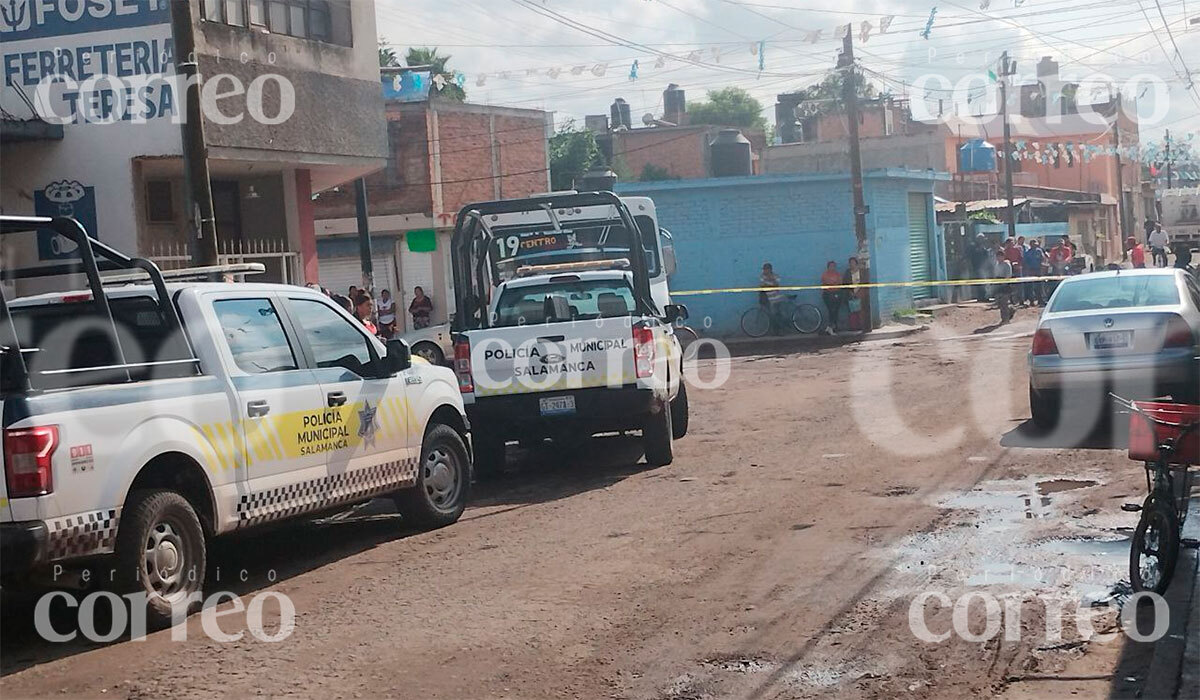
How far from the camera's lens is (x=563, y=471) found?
13.2 m

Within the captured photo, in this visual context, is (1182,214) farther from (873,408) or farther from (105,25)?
(105,25)

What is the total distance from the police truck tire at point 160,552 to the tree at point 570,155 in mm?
57167

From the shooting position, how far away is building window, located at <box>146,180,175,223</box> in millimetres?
18781

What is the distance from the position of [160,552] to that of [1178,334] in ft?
31.4

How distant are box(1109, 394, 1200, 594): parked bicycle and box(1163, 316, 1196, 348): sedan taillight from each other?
609cm

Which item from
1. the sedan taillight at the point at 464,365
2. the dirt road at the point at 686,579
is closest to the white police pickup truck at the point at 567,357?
the sedan taillight at the point at 464,365

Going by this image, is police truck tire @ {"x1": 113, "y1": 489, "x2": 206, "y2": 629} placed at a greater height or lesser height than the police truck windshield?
lesser

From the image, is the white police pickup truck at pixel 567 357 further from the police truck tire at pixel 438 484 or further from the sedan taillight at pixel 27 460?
the sedan taillight at pixel 27 460

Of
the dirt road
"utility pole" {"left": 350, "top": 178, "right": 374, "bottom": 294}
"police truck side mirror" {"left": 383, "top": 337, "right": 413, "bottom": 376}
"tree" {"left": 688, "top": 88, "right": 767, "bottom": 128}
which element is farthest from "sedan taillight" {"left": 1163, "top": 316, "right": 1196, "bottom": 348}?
"tree" {"left": 688, "top": 88, "right": 767, "bottom": 128}

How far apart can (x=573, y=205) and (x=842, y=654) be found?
8602mm

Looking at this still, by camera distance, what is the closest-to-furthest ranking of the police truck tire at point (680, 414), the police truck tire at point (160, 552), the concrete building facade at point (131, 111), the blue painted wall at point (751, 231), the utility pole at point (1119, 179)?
the police truck tire at point (160, 552)
the police truck tire at point (680, 414)
the concrete building facade at point (131, 111)
the blue painted wall at point (751, 231)
the utility pole at point (1119, 179)

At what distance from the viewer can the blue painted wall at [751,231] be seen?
32031 mm

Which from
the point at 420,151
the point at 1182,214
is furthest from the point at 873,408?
the point at 1182,214

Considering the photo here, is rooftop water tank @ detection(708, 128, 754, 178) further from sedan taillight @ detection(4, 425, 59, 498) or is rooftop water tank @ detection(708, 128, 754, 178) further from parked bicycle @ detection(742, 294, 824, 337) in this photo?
sedan taillight @ detection(4, 425, 59, 498)
